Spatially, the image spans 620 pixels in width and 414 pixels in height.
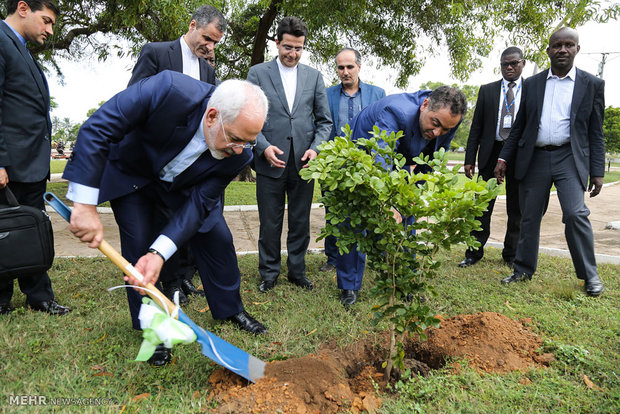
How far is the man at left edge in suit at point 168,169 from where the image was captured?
2.29 m

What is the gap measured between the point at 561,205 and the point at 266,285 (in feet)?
9.36

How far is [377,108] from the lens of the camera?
3.57 m

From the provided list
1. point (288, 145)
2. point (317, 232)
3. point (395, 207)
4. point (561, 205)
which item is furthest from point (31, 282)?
point (561, 205)

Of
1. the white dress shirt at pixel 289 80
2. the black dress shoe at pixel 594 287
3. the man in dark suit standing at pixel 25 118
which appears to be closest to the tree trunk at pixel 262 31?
the white dress shirt at pixel 289 80

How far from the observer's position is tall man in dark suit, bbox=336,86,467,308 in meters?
2.96

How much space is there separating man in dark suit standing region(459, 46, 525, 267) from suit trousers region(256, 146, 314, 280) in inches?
77.0

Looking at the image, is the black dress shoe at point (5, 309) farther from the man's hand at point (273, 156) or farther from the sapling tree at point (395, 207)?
the sapling tree at point (395, 207)

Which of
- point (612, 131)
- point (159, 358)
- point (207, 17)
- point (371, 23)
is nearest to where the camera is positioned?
point (159, 358)

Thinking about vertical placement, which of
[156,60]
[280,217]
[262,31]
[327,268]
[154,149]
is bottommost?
[327,268]

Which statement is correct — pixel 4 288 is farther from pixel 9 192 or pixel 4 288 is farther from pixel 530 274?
pixel 530 274

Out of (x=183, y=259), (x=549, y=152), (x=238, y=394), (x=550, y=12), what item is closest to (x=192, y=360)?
(x=238, y=394)

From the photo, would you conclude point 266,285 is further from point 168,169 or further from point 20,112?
point 20,112

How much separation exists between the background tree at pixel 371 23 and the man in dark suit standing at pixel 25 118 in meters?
3.01

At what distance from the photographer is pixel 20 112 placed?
308 centimetres
